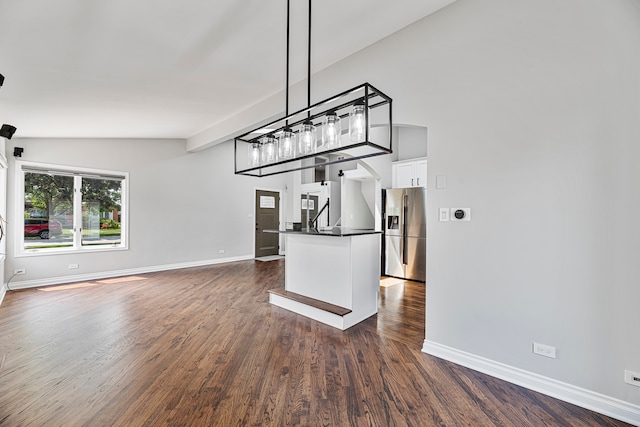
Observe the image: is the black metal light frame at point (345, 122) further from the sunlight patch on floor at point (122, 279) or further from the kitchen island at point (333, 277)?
the sunlight patch on floor at point (122, 279)

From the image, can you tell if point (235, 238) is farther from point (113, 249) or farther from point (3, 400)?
point (3, 400)

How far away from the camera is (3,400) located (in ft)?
6.10

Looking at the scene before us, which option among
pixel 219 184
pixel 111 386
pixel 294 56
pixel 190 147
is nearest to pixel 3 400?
pixel 111 386

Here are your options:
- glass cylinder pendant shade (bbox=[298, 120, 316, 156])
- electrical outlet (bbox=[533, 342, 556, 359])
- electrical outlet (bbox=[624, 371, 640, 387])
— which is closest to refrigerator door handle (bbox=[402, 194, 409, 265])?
electrical outlet (bbox=[533, 342, 556, 359])

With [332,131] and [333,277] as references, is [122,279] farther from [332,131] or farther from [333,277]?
[332,131]

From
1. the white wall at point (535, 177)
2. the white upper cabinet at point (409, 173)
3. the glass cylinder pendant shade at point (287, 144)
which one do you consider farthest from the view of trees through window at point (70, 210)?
the white wall at point (535, 177)

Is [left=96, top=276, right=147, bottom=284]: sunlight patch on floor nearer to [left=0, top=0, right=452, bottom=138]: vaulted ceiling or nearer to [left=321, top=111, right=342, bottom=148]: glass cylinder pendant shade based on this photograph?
[left=0, top=0, right=452, bottom=138]: vaulted ceiling

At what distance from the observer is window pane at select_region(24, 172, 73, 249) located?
15.2 feet

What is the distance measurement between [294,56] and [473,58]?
1663 millimetres

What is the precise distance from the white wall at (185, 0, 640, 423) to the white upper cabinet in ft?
10.5

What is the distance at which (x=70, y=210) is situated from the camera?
5020 mm

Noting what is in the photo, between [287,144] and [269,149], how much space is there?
23 centimetres

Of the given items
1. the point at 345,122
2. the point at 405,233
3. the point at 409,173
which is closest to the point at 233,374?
the point at 345,122

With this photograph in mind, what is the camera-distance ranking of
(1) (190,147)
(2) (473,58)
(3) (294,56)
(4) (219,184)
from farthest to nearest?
1. (4) (219,184)
2. (1) (190,147)
3. (3) (294,56)
4. (2) (473,58)
